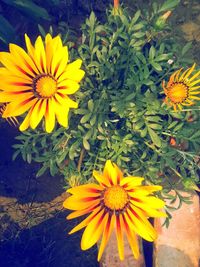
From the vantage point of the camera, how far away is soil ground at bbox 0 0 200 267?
6.93ft

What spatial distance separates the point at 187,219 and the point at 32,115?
1318 millimetres

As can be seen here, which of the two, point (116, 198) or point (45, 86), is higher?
point (45, 86)

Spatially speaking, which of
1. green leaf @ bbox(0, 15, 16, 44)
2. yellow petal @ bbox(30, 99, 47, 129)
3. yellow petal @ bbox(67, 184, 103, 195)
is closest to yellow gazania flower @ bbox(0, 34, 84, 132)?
yellow petal @ bbox(30, 99, 47, 129)

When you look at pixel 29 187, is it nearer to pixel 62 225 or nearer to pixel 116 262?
pixel 62 225

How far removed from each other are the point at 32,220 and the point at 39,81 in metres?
1.18

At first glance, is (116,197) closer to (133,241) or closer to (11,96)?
(133,241)

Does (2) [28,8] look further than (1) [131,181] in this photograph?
Yes

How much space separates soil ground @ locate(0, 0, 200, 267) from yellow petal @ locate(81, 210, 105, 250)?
37.8 inches

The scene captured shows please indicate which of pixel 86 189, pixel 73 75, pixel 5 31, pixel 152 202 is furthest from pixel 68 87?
pixel 5 31

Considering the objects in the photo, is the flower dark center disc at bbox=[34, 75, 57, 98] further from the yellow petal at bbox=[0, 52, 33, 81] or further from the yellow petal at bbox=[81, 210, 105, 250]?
the yellow petal at bbox=[81, 210, 105, 250]

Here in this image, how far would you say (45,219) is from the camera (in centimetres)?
217

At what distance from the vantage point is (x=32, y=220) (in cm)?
216

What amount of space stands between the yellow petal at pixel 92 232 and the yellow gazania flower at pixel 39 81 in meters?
0.37

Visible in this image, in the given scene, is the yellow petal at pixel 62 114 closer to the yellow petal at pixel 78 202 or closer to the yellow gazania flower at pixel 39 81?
the yellow gazania flower at pixel 39 81
